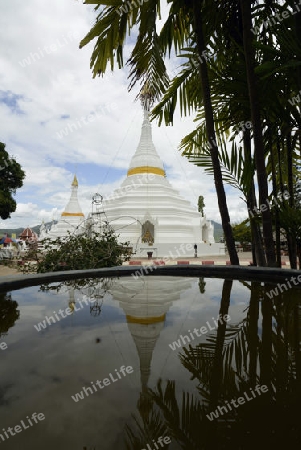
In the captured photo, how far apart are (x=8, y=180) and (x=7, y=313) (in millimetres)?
18938

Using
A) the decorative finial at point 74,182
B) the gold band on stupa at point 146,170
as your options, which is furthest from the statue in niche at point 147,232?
the decorative finial at point 74,182

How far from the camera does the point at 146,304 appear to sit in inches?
115

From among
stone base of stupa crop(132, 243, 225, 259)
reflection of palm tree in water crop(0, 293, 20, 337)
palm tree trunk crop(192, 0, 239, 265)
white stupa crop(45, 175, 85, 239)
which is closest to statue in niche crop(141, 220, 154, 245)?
stone base of stupa crop(132, 243, 225, 259)

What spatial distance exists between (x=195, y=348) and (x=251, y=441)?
2.70ft

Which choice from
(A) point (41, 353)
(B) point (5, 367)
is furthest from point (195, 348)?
(B) point (5, 367)

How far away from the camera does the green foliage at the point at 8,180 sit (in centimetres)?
1800

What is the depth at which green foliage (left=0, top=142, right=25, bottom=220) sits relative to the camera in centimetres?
1800

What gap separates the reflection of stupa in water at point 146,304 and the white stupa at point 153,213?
14865 millimetres

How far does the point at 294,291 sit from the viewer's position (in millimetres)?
3168

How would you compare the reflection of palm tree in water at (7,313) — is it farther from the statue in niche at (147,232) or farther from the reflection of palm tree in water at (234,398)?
the statue in niche at (147,232)

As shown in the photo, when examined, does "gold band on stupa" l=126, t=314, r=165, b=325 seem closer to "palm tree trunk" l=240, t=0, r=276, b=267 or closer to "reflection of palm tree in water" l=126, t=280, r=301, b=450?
"reflection of palm tree in water" l=126, t=280, r=301, b=450

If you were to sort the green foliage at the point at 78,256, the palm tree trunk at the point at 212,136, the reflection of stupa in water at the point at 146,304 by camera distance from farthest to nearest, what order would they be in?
the green foliage at the point at 78,256 → the palm tree trunk at the point at 212,136 → the reflection of stupa in water at the point at 146,304

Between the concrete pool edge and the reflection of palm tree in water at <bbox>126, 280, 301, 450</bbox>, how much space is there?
1.84 metres

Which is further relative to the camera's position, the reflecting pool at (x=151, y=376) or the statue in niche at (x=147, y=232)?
the statue in niche at (x=147, y=232)
